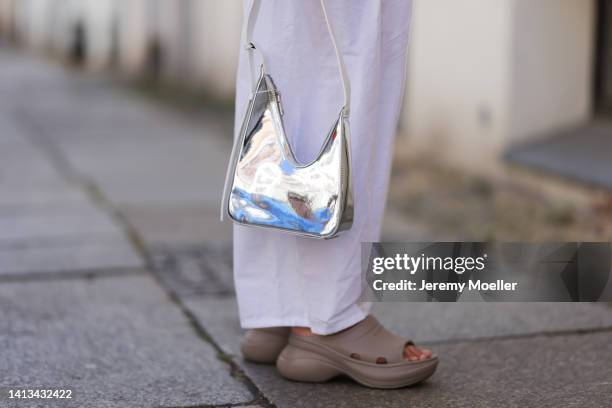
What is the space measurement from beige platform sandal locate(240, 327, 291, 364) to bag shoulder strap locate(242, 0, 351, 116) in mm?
658

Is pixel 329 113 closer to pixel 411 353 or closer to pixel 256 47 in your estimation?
pixel 256 47

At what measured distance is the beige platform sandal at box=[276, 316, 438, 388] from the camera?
234cm

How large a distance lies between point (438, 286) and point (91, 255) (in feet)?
6.02

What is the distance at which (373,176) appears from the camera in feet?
7.64

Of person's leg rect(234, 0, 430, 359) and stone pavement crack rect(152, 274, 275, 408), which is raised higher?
person's leg rect(234, 0, 430, 359)

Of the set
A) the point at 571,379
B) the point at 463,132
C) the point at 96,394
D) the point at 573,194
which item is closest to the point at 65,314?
the point at 96,394

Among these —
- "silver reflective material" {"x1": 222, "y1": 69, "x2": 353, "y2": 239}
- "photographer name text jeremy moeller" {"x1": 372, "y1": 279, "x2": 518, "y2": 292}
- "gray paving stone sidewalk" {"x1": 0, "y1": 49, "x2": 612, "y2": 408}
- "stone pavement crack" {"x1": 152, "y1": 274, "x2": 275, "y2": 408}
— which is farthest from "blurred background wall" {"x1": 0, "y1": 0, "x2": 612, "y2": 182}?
"silver reflective material" {"x1": 222, "y1": 69, "x2": 353, "y2": 239}

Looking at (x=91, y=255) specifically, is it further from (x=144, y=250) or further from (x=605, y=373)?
(x=605, y=373)

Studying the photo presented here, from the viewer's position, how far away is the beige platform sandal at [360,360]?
2.34 metres

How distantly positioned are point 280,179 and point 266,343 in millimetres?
553

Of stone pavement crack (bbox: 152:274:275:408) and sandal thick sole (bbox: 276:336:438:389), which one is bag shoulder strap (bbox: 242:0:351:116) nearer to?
sandal thick sole (bbox: 276:336:438:389)

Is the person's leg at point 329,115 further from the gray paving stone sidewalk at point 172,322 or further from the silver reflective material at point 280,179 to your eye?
the gray paving stone sidewalk at point 172,322

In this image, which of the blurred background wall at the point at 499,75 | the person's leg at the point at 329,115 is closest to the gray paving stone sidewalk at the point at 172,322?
the person's leg at the point at 329,115

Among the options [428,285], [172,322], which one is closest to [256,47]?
[428,285]
